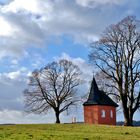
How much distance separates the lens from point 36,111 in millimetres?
77938

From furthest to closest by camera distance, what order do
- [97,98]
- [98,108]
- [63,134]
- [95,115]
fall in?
1. [97,98]
2. [98,108]
3. [95,115]
4. [63,134]

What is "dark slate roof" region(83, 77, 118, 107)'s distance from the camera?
7031 cm

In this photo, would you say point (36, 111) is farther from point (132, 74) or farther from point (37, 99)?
point (132, 74)

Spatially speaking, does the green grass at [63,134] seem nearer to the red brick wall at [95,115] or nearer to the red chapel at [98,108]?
the red brick wall at [95,115]

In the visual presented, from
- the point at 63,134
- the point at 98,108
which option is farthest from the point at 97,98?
the point at 63,134

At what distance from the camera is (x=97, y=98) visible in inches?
2776

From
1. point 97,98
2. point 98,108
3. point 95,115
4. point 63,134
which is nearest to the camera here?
point 63,134

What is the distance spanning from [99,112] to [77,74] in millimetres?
14812

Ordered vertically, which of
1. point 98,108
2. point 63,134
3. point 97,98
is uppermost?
point 97,98

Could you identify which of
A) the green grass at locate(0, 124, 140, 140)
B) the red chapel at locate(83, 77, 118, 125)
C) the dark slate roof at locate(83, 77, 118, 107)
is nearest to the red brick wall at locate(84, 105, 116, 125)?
the red chapel at locate(83, 77, 118, 125)

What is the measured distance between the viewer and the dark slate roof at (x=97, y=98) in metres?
70.3

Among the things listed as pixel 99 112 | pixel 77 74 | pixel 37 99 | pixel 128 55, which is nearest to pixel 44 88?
pixel 37 99

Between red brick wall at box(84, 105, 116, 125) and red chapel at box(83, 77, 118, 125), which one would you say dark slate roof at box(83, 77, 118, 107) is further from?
red brick wall at box(84, 105, 116, 125)

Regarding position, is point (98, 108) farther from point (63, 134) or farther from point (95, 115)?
point (63, 134)
